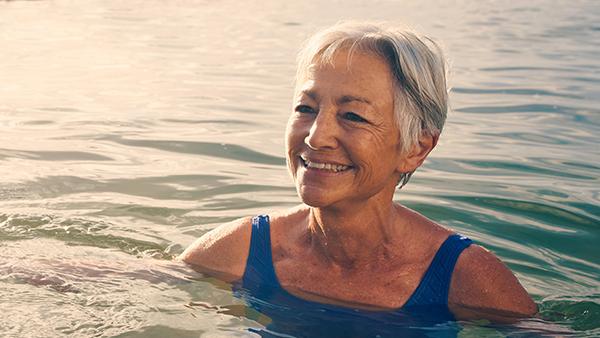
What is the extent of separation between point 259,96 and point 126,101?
1596mm

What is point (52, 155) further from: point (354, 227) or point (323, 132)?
point (323, 132)

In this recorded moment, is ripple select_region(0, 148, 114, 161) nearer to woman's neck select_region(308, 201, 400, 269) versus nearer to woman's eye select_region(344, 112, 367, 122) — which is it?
woman's neck select_region(308, 201, 400, 269)

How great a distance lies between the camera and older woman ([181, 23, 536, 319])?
13.9 ft

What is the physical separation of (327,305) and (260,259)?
0.38 m

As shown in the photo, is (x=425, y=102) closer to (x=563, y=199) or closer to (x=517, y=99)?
(x=563, y=199)

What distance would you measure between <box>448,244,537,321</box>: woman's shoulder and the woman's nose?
785 mm

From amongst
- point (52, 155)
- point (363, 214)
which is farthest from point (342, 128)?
point (52, 155)

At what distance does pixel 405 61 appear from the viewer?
4195mm

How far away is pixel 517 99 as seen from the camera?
12.5 meters

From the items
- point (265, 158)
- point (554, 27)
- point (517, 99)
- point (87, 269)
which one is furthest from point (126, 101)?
point (554, 27)

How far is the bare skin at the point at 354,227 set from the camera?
13.8 feet

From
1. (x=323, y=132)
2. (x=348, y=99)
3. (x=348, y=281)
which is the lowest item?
(x=348, y=281)

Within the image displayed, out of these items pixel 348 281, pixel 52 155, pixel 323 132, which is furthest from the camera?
pixel 52 155

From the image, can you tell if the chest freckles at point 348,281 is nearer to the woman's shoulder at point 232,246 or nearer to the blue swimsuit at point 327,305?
the blue swimsuit at point 327,305
